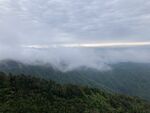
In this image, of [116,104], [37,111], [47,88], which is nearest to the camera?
[37,111]

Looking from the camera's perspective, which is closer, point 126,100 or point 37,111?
point 37,111

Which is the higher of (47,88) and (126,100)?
(47,88)

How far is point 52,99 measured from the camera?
144 metres

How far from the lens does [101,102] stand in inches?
6265

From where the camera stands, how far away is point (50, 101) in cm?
14100

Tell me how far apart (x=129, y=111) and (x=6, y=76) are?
236 ft

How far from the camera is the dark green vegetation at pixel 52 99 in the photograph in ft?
430

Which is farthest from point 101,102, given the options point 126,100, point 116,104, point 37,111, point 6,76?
point 6,76

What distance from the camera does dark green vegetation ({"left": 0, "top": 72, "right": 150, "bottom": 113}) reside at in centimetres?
13112

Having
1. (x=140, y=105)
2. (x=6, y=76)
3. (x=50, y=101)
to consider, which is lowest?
(x=140, y=105)

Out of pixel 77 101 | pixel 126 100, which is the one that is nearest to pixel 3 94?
pixel 77 101

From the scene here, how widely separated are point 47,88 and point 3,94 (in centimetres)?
2505

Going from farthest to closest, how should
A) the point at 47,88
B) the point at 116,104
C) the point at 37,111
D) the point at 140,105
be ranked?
the point at 140,105
the point at 116,104
the point at 47,88
the point at 37,111

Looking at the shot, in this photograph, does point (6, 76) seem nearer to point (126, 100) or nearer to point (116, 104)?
point (116, 104)
